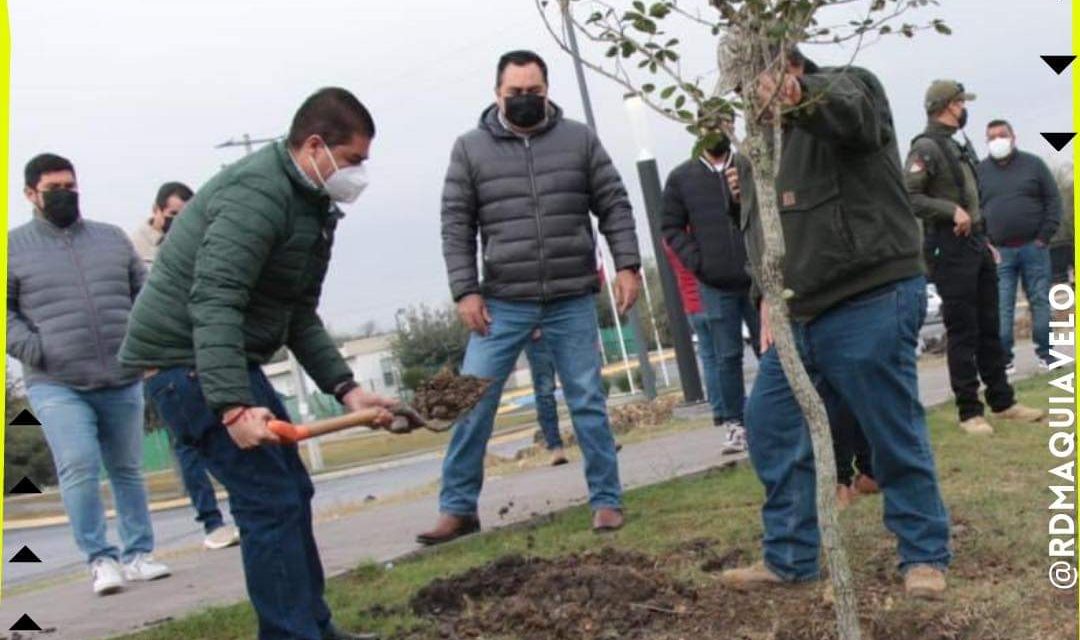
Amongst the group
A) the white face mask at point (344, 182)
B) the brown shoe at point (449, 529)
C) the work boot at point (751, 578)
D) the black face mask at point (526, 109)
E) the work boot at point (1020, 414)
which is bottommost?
the work boot at point (1020, 414)

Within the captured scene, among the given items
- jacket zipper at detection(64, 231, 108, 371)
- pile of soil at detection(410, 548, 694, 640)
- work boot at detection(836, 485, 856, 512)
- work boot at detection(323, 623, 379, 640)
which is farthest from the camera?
jacket zipper at detection(64, 231, 108, 371)

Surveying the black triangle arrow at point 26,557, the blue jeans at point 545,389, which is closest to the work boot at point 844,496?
the blue jeans at point 545,389

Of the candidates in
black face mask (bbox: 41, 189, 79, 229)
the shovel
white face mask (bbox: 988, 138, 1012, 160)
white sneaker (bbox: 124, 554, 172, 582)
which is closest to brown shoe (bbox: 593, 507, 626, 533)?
the shovel

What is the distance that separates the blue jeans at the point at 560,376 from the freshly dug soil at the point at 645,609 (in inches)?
52.4

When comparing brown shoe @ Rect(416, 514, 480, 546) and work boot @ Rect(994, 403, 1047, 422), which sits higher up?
brown shoe @ Rect(416, 514, 480, 546)

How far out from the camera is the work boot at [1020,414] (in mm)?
8461

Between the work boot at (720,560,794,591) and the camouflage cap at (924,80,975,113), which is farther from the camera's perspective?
the camouflage cap at (924,80,975,113)

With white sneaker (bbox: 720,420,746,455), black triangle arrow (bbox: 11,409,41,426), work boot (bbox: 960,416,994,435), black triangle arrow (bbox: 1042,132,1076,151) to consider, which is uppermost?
black triangle arrow (bbox: 1042,132,1076,151)

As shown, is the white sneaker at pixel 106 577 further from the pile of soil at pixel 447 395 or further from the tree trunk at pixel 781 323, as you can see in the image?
the tree trunk at pixel 781 323

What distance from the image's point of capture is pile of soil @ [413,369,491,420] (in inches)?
187

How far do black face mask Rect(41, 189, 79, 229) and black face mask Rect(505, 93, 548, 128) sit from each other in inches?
91.1

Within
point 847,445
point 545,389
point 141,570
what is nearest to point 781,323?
point 847,445

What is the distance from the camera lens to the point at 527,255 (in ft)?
21.4

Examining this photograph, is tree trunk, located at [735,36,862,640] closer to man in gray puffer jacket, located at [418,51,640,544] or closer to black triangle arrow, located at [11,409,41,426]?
man in gray puffer jacket, located at [418,51,640,544]
